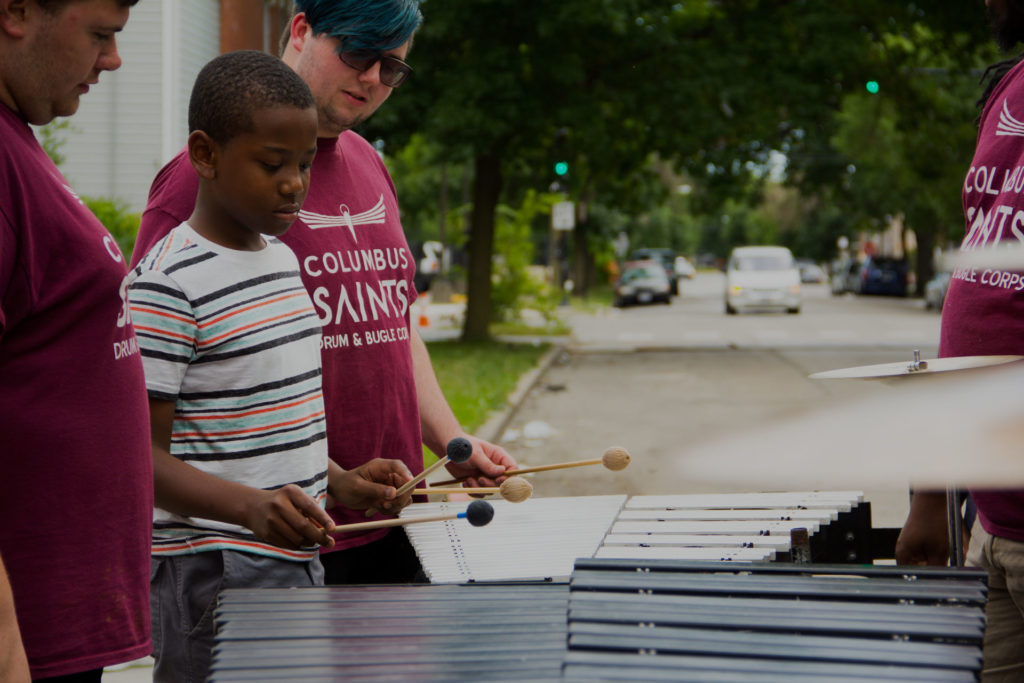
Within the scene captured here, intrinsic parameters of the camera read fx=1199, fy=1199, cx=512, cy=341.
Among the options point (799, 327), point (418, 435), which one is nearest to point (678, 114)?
point (799, 327)

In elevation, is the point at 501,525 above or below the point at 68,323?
below

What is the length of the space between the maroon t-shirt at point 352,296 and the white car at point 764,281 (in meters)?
29.2

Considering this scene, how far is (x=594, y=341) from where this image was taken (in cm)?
2178

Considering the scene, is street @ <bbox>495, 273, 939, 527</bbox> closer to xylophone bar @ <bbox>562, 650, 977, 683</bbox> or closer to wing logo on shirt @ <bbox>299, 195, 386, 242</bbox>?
xylophone bar @ <bbox>562, 650, 977, 683</bbox>

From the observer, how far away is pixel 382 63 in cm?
268

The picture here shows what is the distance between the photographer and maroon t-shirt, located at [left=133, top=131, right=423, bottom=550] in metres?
2.56

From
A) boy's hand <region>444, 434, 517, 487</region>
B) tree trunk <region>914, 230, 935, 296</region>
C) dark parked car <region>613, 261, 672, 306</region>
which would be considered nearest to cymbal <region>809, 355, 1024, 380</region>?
boy's hand <region>444, 434, 517, 487</region>

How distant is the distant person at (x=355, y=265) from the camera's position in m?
2.59

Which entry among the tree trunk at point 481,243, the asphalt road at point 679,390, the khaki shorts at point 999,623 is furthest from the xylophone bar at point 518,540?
the tree trunk at point 481,243

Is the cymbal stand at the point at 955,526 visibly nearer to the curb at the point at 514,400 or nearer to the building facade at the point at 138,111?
the curb at the point at 514,400

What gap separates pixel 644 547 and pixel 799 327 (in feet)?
78.8

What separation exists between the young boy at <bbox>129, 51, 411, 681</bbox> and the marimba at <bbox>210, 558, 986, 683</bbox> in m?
0.25

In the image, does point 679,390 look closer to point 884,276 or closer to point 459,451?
point 459,451

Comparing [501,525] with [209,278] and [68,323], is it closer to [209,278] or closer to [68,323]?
[209,278]
